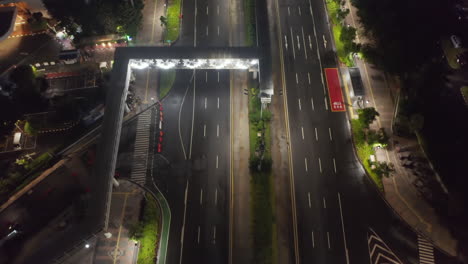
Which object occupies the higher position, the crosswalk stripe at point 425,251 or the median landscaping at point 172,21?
the median landscaping at point 172,21

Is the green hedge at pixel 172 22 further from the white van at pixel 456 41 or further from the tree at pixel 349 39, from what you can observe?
the white van at pixel 456 41

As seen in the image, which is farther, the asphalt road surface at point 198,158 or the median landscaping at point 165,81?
the median landscaping at point 165,81

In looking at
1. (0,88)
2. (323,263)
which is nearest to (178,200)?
(323,263)

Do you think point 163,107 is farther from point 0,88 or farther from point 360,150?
point 360,150

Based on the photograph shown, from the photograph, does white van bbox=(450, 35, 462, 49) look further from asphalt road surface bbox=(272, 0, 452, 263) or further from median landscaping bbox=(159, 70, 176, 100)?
median landscaping bbox=(159, 70, 176, 100)

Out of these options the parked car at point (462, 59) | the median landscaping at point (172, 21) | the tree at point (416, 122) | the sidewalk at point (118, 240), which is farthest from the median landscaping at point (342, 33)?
the sidewalk at point (118, 240)

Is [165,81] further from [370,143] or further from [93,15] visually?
[370,143]

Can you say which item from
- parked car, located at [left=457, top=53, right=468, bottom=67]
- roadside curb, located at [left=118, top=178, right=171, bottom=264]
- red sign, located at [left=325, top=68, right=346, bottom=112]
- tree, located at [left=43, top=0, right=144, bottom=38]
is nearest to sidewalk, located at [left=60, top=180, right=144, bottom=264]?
roadside curb, located at [left=118, top=178, right=171, bottom=264]

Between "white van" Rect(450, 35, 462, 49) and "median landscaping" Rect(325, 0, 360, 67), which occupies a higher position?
"median landscaping" Rect(325, 0, 360, 67)
